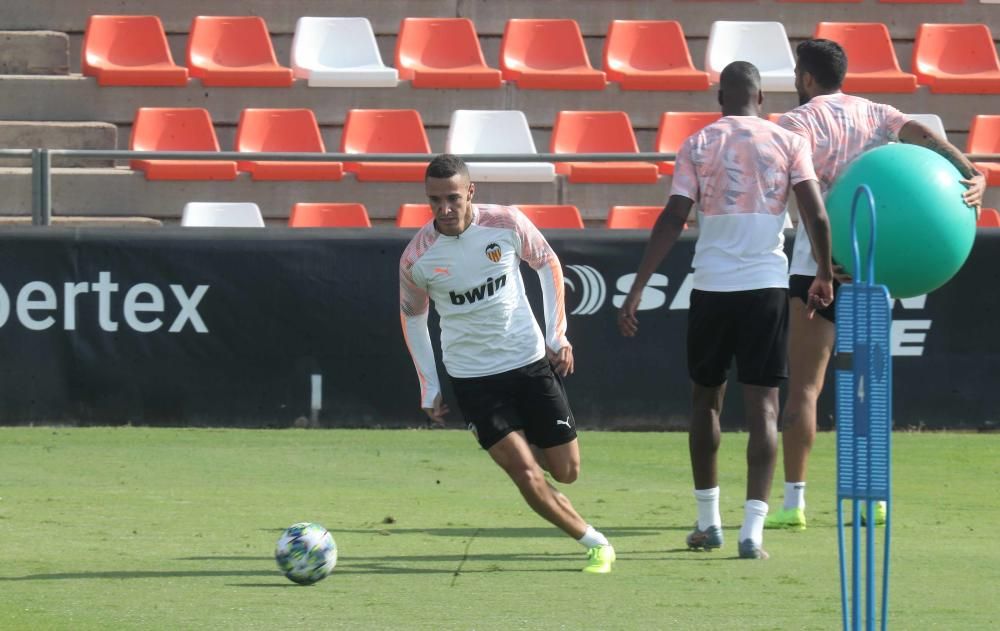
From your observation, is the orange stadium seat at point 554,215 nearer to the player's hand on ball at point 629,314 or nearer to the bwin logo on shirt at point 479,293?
the player's hand on ball at point 629,314

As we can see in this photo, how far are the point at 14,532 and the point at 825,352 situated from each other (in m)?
4.05

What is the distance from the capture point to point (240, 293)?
12.4 m

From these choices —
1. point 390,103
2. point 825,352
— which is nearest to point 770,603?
point 825,352

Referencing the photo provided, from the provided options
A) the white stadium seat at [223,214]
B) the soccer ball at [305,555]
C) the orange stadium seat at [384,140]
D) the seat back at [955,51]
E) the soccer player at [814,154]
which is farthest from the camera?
the seat back at [955,51]

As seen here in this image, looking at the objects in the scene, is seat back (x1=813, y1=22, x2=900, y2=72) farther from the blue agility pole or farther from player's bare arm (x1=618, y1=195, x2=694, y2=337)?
the blue agility pole

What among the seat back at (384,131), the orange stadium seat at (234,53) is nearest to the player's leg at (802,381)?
the seat back at (384,131)

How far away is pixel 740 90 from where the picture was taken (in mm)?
7531

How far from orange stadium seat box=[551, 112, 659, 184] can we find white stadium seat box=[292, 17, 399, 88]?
1.90 meters

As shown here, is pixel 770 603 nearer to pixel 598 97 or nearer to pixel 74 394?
pixel 74 394

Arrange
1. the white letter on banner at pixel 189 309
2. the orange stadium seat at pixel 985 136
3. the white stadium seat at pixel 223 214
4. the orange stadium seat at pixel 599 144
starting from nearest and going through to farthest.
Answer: the white letter on banner at pixel 189 309 < the white stadium seat at pixel 223 214 < the orange stadium seat at pixel 599 144 < the orange stadium seat at pixel 985 136

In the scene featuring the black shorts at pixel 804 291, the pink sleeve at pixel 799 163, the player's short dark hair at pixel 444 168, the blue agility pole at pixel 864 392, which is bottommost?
the black shorts at pixel 804 291

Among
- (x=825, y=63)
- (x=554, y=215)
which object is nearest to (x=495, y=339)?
(x=825, y=63)

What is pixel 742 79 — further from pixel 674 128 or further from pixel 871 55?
pixel 871 55

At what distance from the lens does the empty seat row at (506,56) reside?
16703 mm
